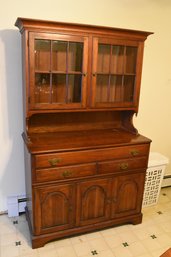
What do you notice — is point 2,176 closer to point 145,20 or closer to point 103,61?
point 103,61

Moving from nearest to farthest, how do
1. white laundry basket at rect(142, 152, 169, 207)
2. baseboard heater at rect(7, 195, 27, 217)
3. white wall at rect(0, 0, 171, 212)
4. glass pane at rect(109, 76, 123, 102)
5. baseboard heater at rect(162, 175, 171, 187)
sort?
white wall at rect(0, 0, 171, 212)
glass pane at rect(109, 76, 123, 102)
baseboard heater at rect(7, 195, 27, 217)
white laundry basket at rect(142, 152, 169, 207)
baseboard heater at rect(162, 175, 171, 187)

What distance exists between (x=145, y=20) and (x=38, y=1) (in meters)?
1.12

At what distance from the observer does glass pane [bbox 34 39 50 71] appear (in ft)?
5.82

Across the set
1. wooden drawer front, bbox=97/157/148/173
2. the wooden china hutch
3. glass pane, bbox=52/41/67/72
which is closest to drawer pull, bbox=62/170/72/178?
the wooden china hutch

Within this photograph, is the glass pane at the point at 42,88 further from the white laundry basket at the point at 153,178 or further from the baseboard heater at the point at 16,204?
the white laundry basket at the point at 153,178

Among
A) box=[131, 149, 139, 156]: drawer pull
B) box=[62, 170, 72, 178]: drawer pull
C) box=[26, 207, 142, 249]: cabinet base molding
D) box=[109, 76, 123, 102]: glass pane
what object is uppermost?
box=[109, 76, 123, 102]: glass pane

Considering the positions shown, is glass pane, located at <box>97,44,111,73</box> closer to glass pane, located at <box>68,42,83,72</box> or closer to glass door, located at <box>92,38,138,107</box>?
glass door, located at <box>92,38,138,107</box>

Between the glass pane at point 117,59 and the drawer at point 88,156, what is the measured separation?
0.71 m

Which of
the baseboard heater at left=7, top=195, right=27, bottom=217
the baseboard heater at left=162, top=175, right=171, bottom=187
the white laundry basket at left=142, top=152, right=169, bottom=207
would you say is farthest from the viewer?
the baseboard heater at left=162, top=175, right=171, bottom=187

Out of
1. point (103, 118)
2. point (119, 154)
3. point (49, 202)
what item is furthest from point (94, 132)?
point (49, 202)

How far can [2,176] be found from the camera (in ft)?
7.45

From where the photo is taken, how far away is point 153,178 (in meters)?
2.56

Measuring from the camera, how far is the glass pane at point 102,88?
2.05m

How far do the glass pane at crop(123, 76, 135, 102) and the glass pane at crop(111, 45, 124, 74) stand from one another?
0.38 feet
